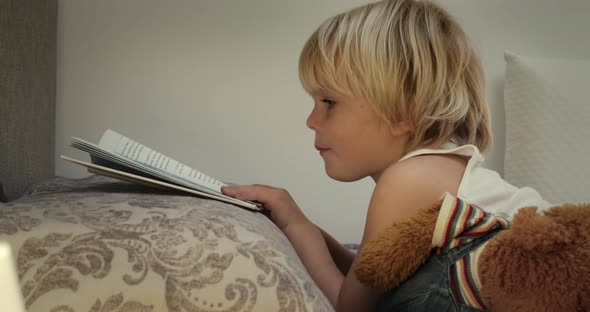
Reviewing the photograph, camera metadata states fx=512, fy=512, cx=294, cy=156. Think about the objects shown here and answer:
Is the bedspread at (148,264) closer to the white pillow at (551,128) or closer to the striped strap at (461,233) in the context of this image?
the striped strap at (461,233)

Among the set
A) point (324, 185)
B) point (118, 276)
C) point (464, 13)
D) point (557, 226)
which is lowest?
point (324, 185)

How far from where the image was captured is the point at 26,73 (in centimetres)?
121

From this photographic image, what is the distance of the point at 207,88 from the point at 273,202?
0.67 m

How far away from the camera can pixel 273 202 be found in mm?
958

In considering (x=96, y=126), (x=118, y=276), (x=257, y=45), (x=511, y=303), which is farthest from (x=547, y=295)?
(x=96, y=126)

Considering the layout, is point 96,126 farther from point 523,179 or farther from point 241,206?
point 523,179

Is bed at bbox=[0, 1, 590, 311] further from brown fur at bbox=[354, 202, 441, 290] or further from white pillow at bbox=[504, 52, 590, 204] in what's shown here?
white pillow at bbox=[504, 52, 590, 204]

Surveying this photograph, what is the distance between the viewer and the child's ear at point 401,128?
931mm

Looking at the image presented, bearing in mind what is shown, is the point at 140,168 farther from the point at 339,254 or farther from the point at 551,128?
the point at 551,128

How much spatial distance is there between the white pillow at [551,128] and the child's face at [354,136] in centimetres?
78

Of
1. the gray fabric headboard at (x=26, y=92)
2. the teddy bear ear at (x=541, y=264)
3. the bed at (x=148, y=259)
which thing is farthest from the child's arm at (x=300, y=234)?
the gray fabric headboard at (x=26, y=92)

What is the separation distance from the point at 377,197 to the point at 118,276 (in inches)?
16.0

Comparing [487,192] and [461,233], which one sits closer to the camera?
[461,233]

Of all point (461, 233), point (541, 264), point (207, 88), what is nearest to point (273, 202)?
point (461, 233)
